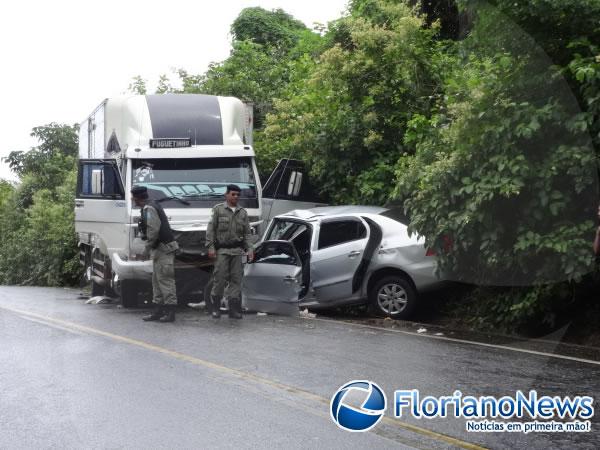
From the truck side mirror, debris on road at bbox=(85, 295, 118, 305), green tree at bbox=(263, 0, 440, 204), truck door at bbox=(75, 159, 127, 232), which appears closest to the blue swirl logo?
truck door at bbox=(75, 159, 127, 232)

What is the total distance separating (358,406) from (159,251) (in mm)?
6493

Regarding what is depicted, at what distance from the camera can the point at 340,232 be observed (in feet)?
43.2

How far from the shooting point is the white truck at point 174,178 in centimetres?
1426

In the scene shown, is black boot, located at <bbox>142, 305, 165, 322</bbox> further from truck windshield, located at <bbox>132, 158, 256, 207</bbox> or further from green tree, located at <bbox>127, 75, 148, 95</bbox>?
green tree, located at <bbox>127, 75, 148, 95</bbox>

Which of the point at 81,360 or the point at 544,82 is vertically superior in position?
the point at 544,82

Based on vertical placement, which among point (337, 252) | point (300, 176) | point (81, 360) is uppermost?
point (300, 176)

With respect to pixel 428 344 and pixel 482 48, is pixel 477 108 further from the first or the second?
pixel 428 344

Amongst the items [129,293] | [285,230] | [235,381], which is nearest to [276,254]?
[285,230]

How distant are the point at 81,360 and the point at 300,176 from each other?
804cm

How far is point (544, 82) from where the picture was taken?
1087 centimetres

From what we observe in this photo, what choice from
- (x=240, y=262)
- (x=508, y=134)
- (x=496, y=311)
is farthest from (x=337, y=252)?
(x=508, y=134)

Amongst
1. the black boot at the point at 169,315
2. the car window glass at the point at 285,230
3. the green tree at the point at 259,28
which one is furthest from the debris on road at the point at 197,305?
the green tree at the point at 259,28

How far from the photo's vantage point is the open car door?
13.1 meters

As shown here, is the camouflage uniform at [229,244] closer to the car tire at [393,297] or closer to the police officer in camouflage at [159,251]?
the police officer in camouflage at [159,251]
